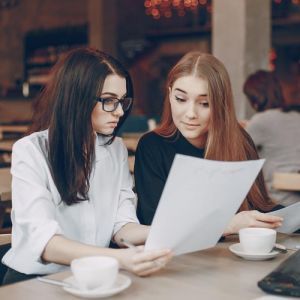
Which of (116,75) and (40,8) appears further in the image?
(40,8)

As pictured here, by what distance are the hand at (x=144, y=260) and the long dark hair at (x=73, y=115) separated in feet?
1.31

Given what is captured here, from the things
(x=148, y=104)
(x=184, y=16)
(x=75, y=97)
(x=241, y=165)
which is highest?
(x=184, y=16)

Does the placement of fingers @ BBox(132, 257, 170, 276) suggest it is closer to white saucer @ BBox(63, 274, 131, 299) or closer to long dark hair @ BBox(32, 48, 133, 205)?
white saucer @ BBox(63, 274, 131, 299)

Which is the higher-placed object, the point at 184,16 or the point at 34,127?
the point at 184,16

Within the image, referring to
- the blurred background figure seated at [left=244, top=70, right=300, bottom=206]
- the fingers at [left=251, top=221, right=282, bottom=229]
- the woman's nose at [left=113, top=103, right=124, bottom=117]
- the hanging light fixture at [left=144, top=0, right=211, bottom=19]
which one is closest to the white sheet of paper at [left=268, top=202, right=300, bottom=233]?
the fingers at [left=251, top=221, right=282, bottom=229]

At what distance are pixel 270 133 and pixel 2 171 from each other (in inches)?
74.4

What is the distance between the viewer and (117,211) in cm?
203

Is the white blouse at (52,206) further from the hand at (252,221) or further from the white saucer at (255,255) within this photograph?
the white saucer at (255,255)

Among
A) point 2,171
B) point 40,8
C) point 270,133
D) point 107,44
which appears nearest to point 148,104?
point 107,44

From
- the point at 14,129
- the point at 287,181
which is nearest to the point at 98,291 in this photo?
the point at 287,181

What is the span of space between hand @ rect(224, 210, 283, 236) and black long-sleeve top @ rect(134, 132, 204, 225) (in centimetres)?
40

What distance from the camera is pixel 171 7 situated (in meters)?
10.9

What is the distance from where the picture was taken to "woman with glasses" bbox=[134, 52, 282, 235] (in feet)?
7.05

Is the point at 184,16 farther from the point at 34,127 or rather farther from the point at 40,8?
the point at 34,127
